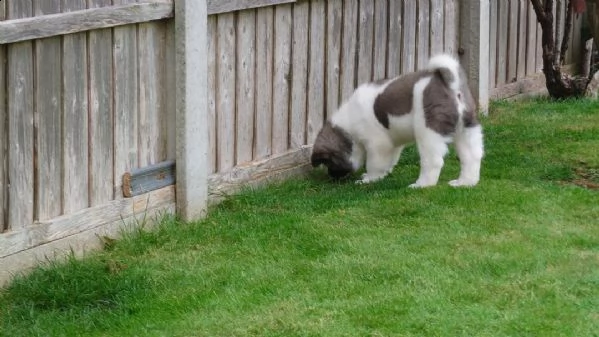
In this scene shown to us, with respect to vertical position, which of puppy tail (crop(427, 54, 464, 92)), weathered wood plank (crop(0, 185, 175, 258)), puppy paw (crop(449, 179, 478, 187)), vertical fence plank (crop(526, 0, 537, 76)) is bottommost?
puppy paw (crop(449, 179, 478, 187))

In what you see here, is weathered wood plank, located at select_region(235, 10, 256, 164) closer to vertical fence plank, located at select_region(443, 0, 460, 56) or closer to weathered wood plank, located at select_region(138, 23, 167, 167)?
weathered wood plank, located at select_region(138, 23, 167, 167)

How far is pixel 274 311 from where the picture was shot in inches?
238

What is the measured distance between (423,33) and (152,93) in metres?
3.79

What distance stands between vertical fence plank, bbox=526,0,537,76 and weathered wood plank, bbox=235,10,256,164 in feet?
16.8

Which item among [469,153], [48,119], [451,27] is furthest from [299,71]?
[48,119]

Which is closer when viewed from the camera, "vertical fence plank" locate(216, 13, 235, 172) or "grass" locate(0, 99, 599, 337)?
"grass" locate(0, 99, 599, 337)

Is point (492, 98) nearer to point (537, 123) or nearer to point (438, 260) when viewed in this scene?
point (537, 123)

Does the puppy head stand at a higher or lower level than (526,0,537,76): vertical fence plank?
lower

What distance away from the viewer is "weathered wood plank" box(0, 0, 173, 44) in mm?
6266

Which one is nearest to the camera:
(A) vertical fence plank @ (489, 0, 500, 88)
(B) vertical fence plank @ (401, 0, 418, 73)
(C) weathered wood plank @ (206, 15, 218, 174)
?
(C) weathered wood plank @ (206, 15, 218, 174)

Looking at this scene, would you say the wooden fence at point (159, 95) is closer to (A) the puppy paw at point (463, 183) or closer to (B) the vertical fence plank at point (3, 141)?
(B) the vertical fence plank at point (3, 141)

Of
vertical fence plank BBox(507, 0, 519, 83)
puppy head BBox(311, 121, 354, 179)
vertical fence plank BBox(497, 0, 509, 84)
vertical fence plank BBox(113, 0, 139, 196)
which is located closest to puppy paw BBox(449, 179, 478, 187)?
puppy head BBox(311, 121, 354, 179)

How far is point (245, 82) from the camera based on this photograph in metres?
8.38

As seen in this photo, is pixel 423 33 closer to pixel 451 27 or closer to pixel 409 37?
pixel 409 37
